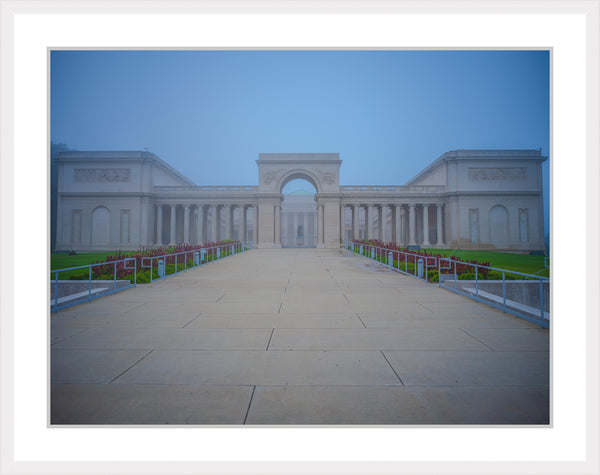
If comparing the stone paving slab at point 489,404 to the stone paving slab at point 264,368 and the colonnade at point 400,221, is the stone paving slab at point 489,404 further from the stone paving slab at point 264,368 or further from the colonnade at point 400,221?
the colonnade at point 400,221

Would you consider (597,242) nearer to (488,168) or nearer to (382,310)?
(382,310)

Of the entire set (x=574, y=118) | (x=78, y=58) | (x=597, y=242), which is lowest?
(x=597, y=242)

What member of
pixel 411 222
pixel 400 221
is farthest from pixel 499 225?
pixel 400 221

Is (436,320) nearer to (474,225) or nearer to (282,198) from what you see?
(282,198)

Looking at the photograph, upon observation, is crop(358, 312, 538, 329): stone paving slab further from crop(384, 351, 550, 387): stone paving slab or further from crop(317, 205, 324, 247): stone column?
crop(317, 205, 324, 247): stone column

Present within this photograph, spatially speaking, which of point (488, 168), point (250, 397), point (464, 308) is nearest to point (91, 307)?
point (250, 397)
